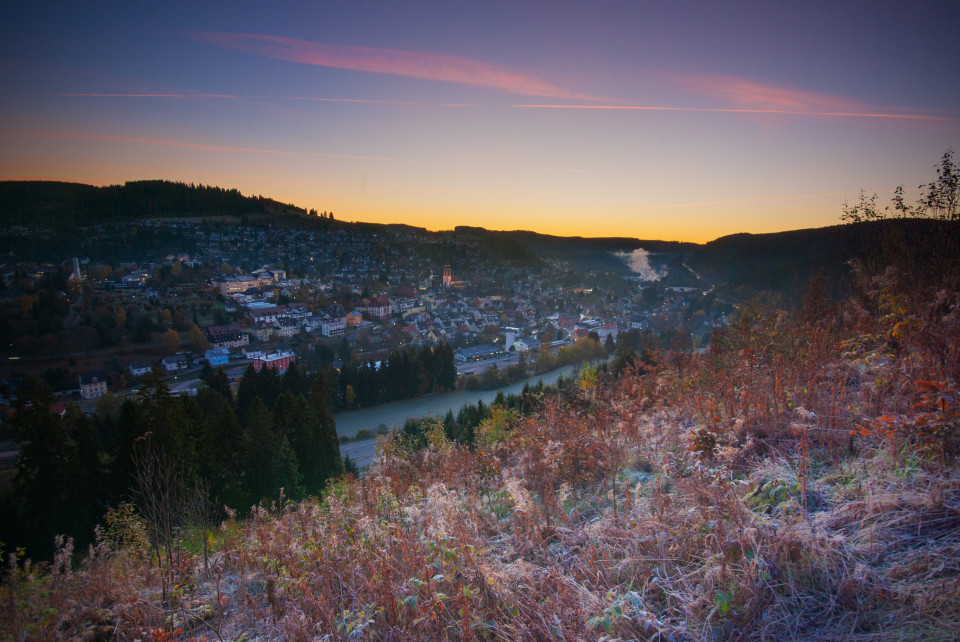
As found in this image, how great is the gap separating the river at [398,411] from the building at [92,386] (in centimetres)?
1664

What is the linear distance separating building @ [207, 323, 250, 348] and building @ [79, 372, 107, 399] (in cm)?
1078

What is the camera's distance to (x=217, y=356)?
37.1 meters

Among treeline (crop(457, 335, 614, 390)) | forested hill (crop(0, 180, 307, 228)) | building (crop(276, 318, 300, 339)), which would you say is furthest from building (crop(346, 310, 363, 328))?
forested hill (crop(0, 180, 307, 228))

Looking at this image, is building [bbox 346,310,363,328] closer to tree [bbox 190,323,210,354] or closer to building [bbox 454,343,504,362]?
building [bbox 454,343,504,362]

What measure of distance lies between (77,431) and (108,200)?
3011 inches

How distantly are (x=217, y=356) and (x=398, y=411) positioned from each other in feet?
63.2

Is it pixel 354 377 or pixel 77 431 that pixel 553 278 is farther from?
pixel 77 431

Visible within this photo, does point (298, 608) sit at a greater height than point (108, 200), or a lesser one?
lesser

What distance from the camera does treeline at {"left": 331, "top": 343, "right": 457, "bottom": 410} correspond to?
3023cm

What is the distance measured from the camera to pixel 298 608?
7.32 feet

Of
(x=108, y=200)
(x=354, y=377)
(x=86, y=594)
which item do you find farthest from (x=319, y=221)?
(x=86, y=594)

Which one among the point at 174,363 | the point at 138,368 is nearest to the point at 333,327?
the point at 174,363

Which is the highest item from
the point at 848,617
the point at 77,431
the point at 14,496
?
the point at 848,617

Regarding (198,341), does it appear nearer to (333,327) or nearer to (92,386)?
(92,386)
